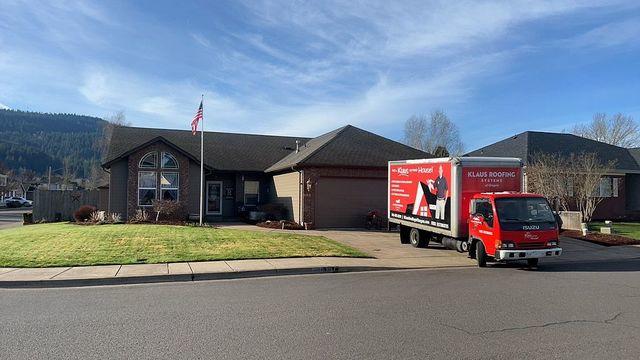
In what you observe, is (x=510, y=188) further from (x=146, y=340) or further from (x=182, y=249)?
(x=146, y=340)

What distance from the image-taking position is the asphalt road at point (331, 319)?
6.13 metres

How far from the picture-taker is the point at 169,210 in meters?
25.5

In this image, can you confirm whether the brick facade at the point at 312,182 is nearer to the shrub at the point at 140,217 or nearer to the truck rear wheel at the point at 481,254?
the shrub at the point at 140,217

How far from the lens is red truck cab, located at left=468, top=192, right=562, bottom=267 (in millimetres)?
13133

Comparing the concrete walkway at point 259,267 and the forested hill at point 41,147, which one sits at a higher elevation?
the forested hill at point 41,147

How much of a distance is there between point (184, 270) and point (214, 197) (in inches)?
710

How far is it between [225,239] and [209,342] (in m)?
11.0

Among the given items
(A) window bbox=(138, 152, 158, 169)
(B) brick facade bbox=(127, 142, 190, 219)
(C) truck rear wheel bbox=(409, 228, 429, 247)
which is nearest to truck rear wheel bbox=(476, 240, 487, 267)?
(C) truck rear wheel bbox=(409, 228, 429, 247)

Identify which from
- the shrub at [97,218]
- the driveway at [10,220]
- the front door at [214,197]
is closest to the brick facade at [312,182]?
the front door at [214,197]

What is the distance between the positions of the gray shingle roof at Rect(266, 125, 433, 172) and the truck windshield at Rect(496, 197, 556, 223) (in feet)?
37.6

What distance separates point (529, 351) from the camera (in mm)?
6129

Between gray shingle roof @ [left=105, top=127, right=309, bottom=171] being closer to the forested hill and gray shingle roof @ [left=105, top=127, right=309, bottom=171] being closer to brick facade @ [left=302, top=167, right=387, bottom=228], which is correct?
brick facade @ [left=302, top=167, right=387, bottom=228]

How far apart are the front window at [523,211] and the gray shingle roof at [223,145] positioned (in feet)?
60.9

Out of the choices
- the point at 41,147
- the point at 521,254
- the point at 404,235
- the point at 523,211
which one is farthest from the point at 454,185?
the point at 41,147
